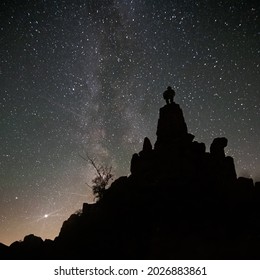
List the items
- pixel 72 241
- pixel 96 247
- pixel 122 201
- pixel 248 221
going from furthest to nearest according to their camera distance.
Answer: pixel 122 201
pixel 72 241
pixel 96 247
pixel 248 221

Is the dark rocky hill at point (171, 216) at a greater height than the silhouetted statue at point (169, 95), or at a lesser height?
lesser

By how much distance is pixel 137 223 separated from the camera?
25.8 metres

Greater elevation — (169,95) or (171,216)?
(169,95)

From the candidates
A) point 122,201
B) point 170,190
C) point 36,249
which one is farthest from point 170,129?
point 36,249

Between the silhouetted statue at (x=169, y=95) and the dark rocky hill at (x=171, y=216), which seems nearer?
the dark rocky hill at (x=171, y=216)

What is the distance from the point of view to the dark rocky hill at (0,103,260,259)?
21.8 m

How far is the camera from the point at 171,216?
25.0 m

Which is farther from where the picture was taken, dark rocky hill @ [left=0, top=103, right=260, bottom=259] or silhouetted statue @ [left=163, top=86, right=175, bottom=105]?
silhouetted statue @ [left=163, top=86, right=175, bottom=105]

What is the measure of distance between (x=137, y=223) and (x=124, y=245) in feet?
8.92

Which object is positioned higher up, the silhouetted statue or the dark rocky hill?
the silhouetted statue

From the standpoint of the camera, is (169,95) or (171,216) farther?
(169,95)

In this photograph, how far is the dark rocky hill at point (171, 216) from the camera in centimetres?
2184
